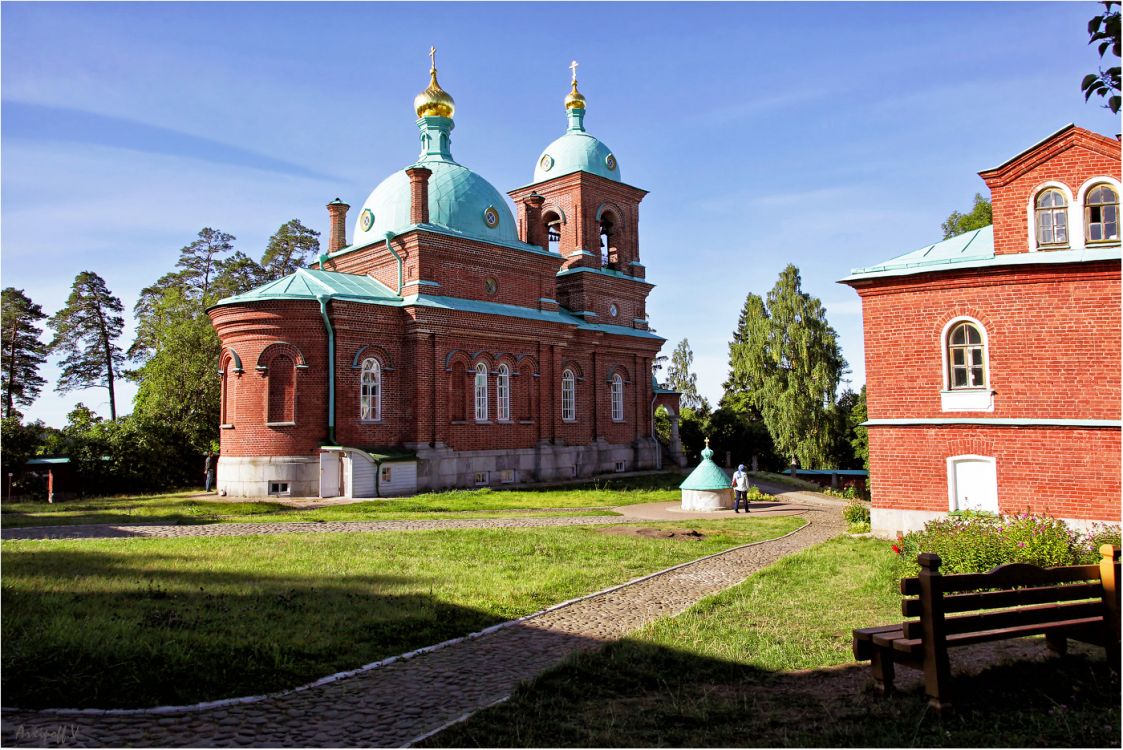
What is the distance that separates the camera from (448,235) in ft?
85.1

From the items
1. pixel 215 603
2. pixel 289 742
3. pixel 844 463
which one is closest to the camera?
pixel 289 742

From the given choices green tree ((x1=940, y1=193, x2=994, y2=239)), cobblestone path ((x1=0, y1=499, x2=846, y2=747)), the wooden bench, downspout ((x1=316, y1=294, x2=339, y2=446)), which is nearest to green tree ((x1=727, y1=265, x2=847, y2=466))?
green tree ((x1=940, y1=193, x2=994, y2=239))

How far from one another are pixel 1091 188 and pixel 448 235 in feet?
59.5

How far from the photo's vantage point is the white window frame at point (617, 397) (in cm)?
3272

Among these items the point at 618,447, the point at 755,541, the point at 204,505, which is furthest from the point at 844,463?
the point at 204,505

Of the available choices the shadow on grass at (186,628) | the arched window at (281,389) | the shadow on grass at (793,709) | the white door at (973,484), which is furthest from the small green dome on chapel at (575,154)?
the shadow on grass at (793,709)

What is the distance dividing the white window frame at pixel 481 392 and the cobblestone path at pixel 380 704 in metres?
17.7

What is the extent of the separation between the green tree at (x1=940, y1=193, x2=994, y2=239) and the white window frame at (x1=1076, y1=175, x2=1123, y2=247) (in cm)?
2102

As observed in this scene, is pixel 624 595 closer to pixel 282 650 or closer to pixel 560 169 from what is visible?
pixel 282 650

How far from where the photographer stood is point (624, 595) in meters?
9.91

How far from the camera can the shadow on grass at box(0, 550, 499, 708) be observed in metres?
5.89

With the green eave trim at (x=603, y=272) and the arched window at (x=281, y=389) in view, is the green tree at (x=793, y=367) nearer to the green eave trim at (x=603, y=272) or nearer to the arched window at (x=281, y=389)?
the green eave trim at (x=603, y=272)

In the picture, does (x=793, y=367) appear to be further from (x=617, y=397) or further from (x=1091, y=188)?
(x=1091, y=188)

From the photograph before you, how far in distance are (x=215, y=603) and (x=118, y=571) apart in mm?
2609
